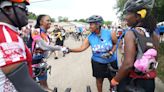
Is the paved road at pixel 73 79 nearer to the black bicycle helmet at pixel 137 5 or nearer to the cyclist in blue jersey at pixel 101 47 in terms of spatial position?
the cyclist in blue jersey at pixel 101 47

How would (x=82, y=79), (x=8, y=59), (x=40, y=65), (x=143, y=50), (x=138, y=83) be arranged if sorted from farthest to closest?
1. (x=82, y=79)
2. (x=40, y=65)
3. (x=138, y=83)
4. (x=143, y=50)
5. (x=8, y=59)

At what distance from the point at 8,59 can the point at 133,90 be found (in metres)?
2.10

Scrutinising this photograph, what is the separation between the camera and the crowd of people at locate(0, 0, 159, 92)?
2.07 meters

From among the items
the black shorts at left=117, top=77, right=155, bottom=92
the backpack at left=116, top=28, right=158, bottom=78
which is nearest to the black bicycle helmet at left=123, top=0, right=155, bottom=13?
the backpack at left=116, top=28, right=158, bottom=78

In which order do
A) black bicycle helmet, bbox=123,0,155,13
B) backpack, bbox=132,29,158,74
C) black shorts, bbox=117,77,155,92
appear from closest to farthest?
backpack, bbox=132,29,158,74 → black bicycle helmet, bbox=123,0,155,13 → black shorts, bbox=117,77,155,92

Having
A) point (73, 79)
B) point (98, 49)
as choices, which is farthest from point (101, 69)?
point (73, 79)

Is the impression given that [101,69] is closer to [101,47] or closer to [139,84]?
[101,47]

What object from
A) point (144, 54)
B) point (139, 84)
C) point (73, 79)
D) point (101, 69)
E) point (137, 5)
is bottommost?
point (73, 79)

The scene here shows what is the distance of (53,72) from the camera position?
1240 centimetres

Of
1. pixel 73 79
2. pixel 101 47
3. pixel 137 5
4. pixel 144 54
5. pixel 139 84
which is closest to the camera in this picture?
pixel 144 54

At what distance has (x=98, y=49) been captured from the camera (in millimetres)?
6090

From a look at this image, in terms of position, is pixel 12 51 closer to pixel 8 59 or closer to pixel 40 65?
pixel 8 59

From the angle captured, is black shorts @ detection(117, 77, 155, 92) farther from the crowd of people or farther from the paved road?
the paved road

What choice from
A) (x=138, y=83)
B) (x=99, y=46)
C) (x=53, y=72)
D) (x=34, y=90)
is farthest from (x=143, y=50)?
(x=53, y=72)
